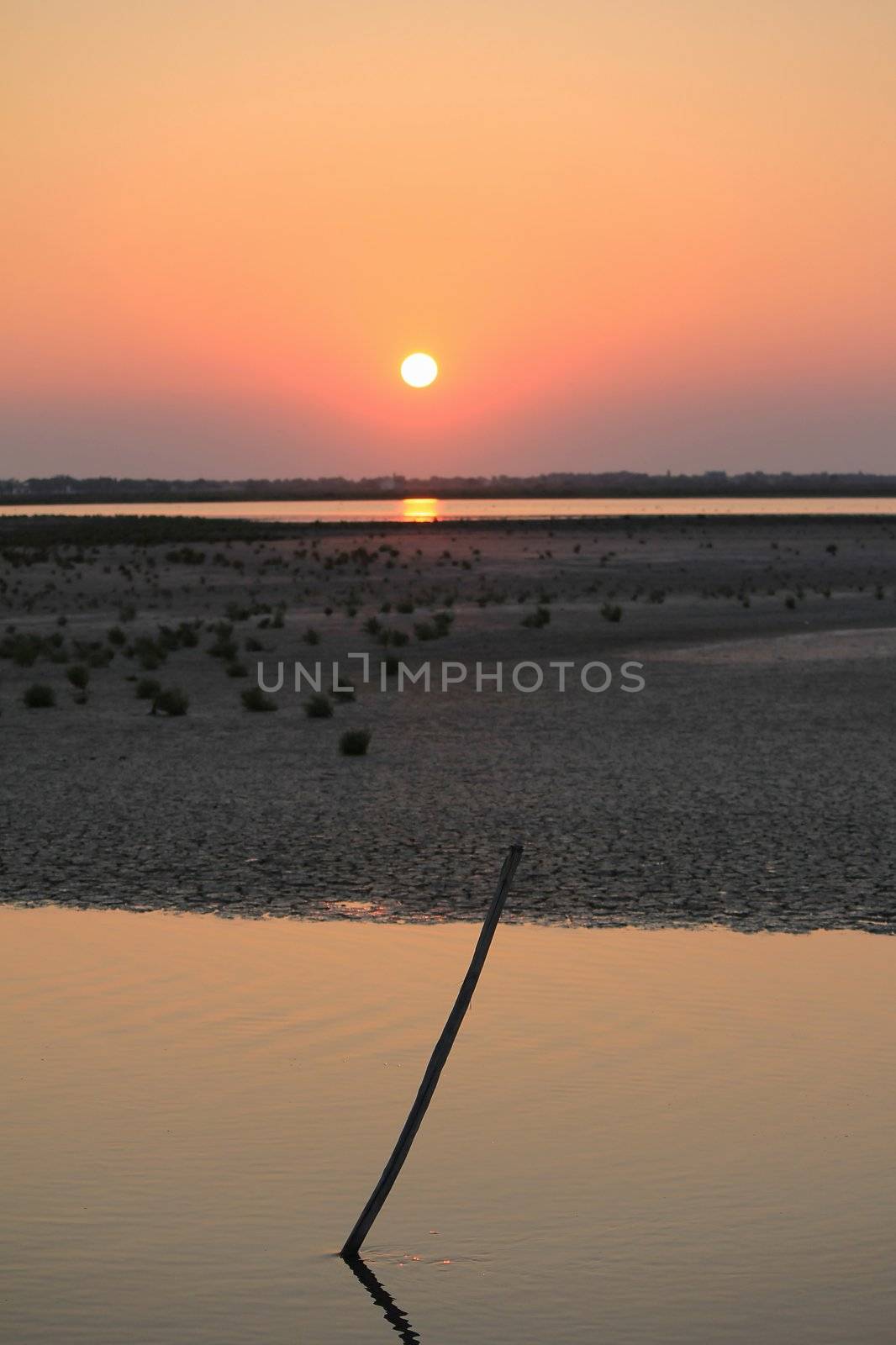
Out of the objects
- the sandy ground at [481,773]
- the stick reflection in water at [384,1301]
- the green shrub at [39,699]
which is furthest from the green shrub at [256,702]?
the stick reflection in water at [384,1301]

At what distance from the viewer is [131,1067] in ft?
31.3

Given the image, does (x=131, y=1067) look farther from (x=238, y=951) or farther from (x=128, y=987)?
(x=238, y=951)

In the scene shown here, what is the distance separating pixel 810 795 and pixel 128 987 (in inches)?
378

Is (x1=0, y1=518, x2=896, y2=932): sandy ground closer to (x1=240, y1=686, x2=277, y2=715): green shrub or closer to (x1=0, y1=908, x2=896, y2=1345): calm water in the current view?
(x1=240, y1=686, x2=277, y2=715): green shrub

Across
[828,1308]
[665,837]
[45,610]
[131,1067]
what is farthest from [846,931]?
[45,610]

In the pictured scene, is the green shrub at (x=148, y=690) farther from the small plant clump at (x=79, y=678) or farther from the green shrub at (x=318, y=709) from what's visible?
the green shrub at (x=318, y=709)

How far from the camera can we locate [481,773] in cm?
2075

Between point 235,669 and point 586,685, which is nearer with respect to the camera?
point 586,685

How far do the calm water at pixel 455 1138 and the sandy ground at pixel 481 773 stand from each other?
183 cm

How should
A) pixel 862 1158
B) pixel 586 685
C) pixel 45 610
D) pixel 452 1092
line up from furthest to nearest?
pixel 45 610
pixel 586 685
pixel 452 1092
pixel 862 1158

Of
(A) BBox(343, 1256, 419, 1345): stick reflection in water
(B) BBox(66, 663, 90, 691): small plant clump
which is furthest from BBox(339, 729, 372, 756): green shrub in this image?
(A) BBox(343, 1256, 419, 1345): stick reflection in water

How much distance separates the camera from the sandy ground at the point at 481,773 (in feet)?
47.3

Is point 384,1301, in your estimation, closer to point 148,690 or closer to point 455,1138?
point 455,1138

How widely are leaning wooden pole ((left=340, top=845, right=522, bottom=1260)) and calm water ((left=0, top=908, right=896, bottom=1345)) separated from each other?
0.25 m
